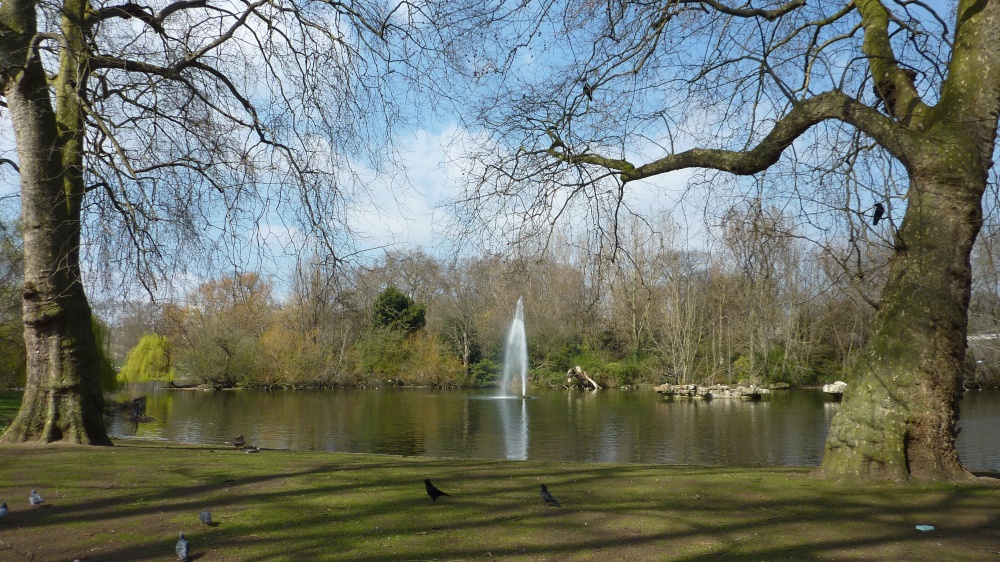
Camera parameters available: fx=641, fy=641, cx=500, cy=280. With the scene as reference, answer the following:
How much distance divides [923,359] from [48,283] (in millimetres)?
8760

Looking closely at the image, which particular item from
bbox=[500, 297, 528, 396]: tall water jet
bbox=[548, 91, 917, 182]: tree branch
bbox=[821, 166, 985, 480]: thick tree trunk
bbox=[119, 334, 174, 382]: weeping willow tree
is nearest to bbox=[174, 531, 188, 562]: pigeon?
bbox=[548, 91, 917, 182]: tree branch

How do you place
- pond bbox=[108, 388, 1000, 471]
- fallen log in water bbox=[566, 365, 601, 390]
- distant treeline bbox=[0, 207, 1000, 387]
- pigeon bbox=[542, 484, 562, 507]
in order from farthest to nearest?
fallen log in water bbox=[566, 365, 601, 390]
distant treeline bbox=[0, 207, 1000, 387]
pond bbox=[108, 388, 1000, 471]
pigeon bbox=[542, 484, 562, 507]

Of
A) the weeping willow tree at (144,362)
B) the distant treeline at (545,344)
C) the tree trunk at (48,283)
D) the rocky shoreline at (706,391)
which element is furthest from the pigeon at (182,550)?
the weeping willow tree at (144,362)

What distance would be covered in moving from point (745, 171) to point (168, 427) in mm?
16653

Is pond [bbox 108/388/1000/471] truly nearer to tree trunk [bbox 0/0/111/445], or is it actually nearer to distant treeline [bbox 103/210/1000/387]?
distant treeline [bbox 103/210/1000/387]

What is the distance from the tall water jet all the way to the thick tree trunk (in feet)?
101

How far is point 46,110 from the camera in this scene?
7.23m

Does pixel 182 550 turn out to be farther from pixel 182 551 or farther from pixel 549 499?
pixel 549 499

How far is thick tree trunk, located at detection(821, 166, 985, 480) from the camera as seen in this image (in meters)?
5.22

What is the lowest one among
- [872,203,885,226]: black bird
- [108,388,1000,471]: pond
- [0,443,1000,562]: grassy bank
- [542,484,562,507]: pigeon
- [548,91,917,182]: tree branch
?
[108,388,1000,471]: pond

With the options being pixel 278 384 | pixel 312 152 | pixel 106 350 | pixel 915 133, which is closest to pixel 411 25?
pixel 312 152

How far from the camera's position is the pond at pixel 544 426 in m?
13.2

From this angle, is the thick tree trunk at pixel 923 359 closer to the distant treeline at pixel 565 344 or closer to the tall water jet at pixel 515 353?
the distant treeline at pixel 565 344

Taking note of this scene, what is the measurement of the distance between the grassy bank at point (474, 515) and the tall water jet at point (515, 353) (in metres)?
30.9
